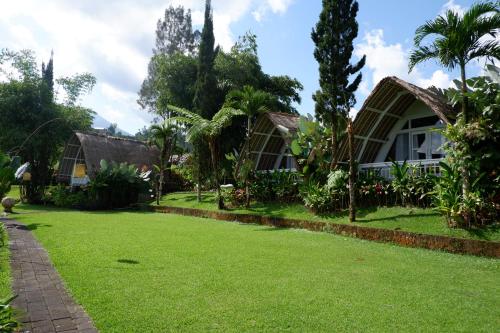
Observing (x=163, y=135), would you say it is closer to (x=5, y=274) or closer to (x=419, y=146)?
(x=419, y=146)

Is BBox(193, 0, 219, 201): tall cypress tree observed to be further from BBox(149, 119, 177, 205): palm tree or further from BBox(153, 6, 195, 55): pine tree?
BBox(153, 6, 195, 55): pine tree

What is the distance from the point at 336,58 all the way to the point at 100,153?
15.5 m

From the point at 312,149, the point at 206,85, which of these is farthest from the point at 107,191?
the point at 312,149

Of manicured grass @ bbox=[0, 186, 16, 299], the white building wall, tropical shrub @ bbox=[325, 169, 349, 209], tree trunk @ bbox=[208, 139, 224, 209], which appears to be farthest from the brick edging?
manicured grass @ bbox=[0, 186, 16, 299]

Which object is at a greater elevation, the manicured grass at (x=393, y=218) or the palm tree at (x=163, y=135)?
the palm tree at (x=163, y=135)

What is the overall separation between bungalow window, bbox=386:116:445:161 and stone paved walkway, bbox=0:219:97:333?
11.4 m

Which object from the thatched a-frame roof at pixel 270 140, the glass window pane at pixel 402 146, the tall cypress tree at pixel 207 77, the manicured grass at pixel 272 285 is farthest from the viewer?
the tall cypress tree at pixel 207 77

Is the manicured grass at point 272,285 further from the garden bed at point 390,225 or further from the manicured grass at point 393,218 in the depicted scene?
the manicured grass at point 393,218

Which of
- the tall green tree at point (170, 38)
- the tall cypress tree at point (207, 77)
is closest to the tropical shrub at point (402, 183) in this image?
the tall cypress tree at point (207, 77)

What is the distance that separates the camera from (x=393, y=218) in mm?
9828

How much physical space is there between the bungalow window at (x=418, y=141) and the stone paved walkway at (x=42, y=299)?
37.5ft

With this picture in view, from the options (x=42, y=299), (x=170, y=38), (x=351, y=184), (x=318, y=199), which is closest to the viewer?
(x=42, y=299)

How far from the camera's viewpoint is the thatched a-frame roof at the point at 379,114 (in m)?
12.8

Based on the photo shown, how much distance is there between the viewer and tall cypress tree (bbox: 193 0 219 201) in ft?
62.3
